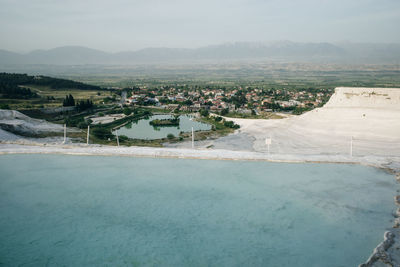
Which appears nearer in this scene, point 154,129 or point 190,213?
point 190,213

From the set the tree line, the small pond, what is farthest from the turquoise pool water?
the tree line

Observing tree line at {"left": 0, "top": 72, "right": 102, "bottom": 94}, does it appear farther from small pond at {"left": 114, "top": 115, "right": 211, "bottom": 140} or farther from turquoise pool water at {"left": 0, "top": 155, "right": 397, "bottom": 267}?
turquoise pool water at {"left": 0, "top": 155, "right": 397, "bottom": 267}

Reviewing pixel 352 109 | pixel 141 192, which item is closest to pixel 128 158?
pixel 141 192

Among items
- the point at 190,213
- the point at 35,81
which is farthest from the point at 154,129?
the point at 35,81

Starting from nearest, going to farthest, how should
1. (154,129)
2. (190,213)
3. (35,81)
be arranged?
1. (190,213)
2. (154,129)
3. (35,81)

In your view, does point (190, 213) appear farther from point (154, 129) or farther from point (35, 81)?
point (35, 81)

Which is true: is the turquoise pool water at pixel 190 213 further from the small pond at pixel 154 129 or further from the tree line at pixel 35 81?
the tree line at pixel 35 81

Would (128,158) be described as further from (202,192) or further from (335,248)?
(335,248)
